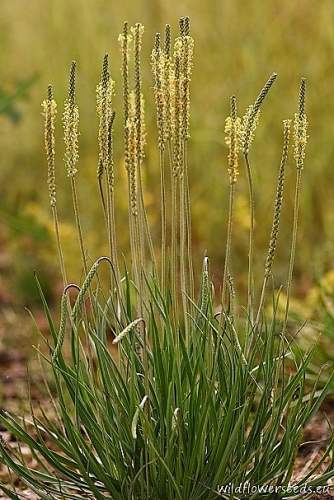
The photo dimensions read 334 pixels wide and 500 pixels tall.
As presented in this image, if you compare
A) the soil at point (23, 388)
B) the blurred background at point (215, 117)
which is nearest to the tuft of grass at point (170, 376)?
the soil at point (23, 388)

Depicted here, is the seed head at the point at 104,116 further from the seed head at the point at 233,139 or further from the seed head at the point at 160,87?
the seed head at the point at 233,139

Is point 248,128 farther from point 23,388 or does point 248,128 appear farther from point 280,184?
point 23,388

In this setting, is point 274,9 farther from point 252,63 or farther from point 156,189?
point 156,189

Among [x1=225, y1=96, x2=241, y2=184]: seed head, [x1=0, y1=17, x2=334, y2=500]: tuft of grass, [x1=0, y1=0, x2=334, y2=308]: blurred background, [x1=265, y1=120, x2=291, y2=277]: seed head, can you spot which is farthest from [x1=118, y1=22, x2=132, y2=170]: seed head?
[x1=0, y1=0, x2=334, y2=308]: blurred background

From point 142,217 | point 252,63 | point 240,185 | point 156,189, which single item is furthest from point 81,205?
point 142,217

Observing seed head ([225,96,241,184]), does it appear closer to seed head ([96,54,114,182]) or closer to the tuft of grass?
the tuft of grass

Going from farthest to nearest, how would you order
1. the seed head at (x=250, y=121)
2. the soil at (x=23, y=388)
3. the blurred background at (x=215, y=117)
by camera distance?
the blurred background at (x=215, y=117)
the soil at (x=23, y=388)
the seed head at (x=250, y=121)

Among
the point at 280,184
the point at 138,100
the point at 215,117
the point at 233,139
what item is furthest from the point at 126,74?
the point at 215,117

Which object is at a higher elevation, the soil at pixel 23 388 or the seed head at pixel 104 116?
the seed head at pixel 104 116

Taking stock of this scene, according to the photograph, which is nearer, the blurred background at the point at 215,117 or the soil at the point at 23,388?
the soil at the point at 23,388

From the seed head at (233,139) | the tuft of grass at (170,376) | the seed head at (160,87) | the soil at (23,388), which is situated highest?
the seed head at (160,87)

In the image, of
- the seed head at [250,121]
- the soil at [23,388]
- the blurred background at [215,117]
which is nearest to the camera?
the seed head at [250,121]
